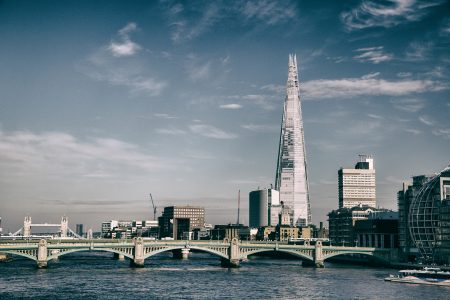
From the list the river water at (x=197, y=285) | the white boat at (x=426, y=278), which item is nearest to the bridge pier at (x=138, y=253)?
the river water at (x=197, y=285)

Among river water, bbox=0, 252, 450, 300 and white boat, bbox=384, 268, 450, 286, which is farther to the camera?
white boat, bbox=384, 268, 450, 286

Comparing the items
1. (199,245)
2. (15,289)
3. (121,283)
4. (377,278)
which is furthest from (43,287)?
(377,278)

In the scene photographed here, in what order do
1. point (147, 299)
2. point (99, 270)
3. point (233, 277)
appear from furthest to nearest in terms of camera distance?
point (99, 270) → point (233, 277) → point (147, 299)

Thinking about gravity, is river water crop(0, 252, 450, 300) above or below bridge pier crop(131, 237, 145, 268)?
below

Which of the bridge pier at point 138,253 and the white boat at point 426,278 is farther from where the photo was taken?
the bridge pier at point 138,253

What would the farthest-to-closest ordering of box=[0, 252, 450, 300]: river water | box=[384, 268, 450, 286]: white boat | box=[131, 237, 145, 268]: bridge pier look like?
1. box=[131, 237, 145, 268]: bridge pier
2. box=[384, 268, 450, 286]: white boat
3. box=[0, 252, 450, 300]: river water

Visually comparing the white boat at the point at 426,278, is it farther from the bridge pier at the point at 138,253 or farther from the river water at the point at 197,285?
the bridge pier at the point at 138,253

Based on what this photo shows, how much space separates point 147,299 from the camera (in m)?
114

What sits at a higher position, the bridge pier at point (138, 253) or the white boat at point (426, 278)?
the bridge pier at point (138, 253)

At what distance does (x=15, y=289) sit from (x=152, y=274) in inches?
1914

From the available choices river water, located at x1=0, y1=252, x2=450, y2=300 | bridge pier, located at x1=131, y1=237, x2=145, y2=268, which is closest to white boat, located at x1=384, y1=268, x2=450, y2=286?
river water, located at x1=0, y1=252, x2=450, y2=300

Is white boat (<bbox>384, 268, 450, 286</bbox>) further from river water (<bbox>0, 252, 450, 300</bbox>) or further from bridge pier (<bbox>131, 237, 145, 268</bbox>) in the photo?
bridge pier (<bbox>131, 237, 145, 268</bbox>)

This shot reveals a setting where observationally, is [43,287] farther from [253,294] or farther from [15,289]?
[253,294]

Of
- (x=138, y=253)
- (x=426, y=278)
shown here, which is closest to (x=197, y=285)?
(x=138, y=253)
